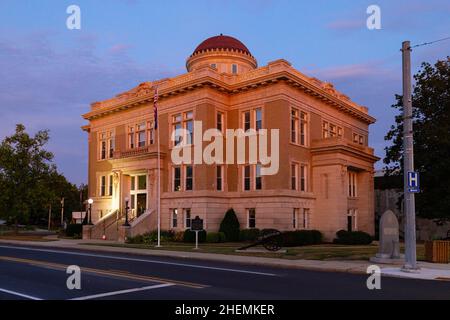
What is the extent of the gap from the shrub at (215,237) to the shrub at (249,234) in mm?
1481

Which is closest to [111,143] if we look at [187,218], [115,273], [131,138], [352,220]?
[131,138]

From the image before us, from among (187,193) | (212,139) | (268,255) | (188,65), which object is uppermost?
(188,65)

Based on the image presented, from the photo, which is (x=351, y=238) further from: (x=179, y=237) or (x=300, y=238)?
(x=179, y=237)

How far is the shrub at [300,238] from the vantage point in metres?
33.5

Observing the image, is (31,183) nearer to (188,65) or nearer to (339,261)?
(188,65)

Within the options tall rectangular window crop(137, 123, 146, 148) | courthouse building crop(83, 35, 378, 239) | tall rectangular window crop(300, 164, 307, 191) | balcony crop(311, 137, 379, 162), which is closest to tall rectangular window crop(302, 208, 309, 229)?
courthouse building crop(83, 35, 378, 239)

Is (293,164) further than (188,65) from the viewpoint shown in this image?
No

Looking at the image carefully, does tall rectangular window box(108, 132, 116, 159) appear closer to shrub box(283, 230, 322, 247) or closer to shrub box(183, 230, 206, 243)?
shrub box(183, 230, 206, 243)

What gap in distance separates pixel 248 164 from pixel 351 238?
31.8 ft

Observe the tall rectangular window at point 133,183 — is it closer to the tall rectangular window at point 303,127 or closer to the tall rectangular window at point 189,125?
the tall rectangular window at point 189,125

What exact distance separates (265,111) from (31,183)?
1070 inches

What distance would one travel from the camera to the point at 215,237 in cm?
3584
